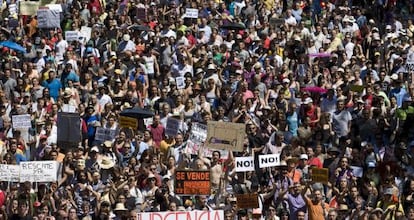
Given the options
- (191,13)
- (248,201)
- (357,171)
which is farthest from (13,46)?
(248,201)

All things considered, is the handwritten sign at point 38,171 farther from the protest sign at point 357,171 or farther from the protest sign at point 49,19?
the protest sign at point 49,19

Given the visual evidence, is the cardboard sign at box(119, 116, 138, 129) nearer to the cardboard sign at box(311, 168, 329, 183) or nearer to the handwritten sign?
the handwritten sign

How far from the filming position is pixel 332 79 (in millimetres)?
31516

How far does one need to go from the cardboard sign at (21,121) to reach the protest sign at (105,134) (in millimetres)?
1179

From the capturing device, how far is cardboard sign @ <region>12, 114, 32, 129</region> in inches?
1160

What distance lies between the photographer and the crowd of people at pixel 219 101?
27266mm

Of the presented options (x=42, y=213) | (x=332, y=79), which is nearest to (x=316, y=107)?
(x=332, y=79)

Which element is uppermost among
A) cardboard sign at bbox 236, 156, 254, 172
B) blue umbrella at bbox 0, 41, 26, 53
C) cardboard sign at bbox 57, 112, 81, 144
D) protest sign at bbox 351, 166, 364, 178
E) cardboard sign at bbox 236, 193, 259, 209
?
blue umbrella at bbox 0, 41, 26, 53

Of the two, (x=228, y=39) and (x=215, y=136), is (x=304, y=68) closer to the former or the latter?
(x=228, y=39)

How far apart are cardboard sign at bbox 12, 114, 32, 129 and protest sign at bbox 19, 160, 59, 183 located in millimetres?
2000

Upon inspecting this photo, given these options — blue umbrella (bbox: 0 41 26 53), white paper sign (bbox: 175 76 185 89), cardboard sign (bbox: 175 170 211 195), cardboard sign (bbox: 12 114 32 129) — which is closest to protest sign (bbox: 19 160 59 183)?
cardboard sign (bbox: 12 114 32 129)

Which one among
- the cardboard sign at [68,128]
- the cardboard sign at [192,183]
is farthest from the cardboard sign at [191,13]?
the cardboard sign at [192,183]

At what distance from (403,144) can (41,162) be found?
5985mm

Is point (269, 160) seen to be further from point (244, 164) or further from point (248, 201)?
point (248, 201)
